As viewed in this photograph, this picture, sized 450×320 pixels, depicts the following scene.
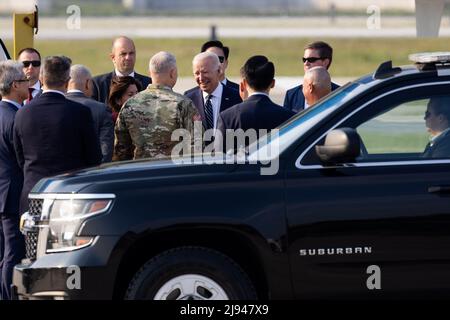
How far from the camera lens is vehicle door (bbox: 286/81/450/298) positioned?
21.4ft

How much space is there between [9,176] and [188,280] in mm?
2771

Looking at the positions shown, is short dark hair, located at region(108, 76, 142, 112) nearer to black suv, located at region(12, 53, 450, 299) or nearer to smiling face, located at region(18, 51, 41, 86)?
smiling face, located at region(18, 51, 41, 86)

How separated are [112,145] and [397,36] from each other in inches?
1480

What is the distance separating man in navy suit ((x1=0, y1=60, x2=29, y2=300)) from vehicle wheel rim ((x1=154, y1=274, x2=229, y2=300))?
7.97ft

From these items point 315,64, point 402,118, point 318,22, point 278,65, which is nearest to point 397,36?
point 278,65

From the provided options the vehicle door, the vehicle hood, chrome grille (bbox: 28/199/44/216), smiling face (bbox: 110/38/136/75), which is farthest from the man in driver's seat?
smiling face (bbox: 110/38/136/75)

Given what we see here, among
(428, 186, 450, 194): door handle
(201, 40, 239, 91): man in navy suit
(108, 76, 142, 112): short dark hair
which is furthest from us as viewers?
(201, 40, 239, 91): man in navy suit

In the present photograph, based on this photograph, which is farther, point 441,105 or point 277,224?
point 441,105

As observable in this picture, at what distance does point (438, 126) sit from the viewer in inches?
269

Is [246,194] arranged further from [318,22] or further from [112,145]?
[318,22]

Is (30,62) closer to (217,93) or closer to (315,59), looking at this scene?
(217,93)

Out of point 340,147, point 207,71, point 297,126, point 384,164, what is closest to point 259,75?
point 207,71

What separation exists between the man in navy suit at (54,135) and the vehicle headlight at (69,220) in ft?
4.80

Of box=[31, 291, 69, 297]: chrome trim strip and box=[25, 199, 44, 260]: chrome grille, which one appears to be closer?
box=[31, 291, 69, 297]: chrome trim strip
